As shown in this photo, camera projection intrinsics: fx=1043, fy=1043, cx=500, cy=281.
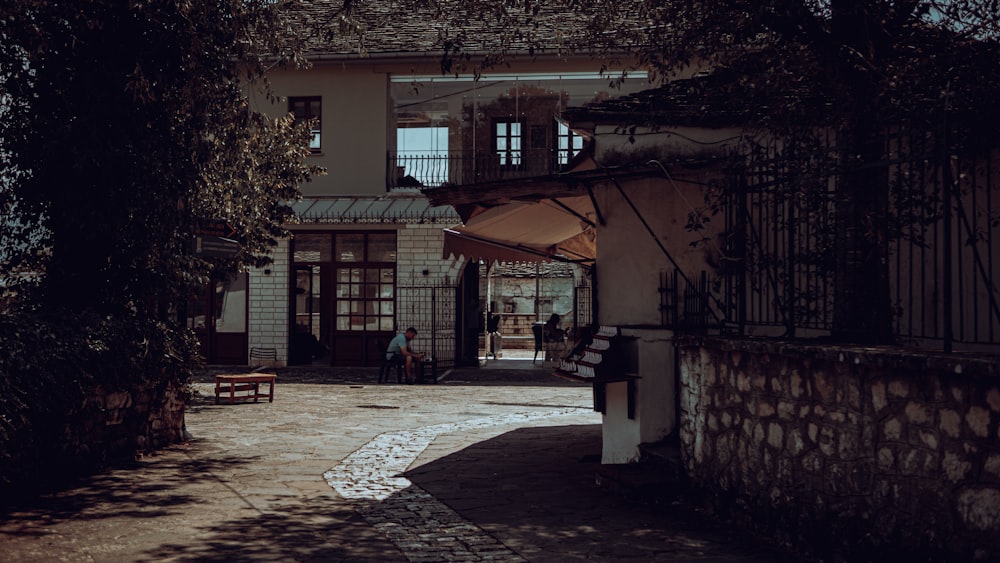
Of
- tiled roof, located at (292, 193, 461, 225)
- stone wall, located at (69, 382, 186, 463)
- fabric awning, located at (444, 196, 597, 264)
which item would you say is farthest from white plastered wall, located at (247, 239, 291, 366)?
stone wall, located at (69, 382, 186, 463)

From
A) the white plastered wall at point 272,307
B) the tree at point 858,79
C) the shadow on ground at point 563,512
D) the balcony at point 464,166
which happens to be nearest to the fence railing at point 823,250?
the tree at point 858,79

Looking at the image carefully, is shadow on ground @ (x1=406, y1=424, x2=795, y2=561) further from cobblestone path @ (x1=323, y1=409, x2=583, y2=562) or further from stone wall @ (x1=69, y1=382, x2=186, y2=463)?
stone wall @ (x1=69, y1=382, x2=186, y2=463)

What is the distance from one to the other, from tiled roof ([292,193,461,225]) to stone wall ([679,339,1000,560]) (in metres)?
16.4

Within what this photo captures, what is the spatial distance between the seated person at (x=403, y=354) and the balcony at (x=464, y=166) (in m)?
4.57

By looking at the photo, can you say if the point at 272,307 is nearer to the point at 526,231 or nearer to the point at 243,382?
the point at 243,382

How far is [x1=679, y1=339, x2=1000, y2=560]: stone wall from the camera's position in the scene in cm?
484

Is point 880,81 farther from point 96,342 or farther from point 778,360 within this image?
point 96,342

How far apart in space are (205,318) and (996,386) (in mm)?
22777

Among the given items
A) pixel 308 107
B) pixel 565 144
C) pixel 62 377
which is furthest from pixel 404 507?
pixel 308 107

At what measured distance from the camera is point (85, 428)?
943 centimetres

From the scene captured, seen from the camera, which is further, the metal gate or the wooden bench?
the metal gate

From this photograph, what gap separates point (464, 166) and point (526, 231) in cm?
1248

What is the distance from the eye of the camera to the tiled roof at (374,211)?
23891 mm

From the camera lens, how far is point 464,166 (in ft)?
79.6
